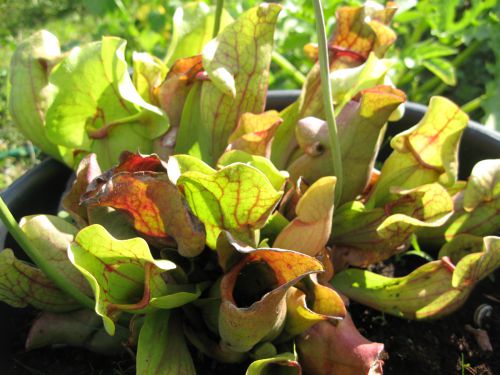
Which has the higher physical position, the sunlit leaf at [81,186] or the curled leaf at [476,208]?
the sunlit leaf at [81,186]

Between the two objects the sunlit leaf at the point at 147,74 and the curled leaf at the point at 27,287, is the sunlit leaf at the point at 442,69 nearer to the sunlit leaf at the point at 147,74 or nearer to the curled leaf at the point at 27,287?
the sunlit leaf at the point at 147,74

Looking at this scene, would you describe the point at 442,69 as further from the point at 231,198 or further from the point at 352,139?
the point at 231,198

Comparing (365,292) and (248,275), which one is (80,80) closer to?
(248,275)

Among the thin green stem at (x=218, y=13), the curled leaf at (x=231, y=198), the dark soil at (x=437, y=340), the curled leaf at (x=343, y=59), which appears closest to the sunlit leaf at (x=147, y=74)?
the thin green stem at (x=218, y=13)

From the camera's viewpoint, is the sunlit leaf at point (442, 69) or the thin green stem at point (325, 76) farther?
the sunlit leaf at point (442, 69)

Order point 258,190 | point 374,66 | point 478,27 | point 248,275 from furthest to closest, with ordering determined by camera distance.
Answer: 1. point 478,27
2. point 374,66
3. point 248,275
4. point 258,190

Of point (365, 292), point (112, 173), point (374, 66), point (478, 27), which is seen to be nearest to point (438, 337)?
point (365, 292)

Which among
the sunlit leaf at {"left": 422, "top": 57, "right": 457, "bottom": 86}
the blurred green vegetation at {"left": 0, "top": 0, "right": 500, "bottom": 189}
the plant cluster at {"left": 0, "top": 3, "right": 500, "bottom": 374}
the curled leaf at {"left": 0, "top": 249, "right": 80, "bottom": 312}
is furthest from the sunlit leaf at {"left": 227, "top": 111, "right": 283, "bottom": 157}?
the sunlit leaf at {"left": 422, "top": 57, "right": 457, "bottom": 86}

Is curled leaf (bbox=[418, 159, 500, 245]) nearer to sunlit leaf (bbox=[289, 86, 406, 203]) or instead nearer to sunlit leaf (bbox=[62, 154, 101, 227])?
sunlit leaf (bbox=[289, 86, 406, 203])
